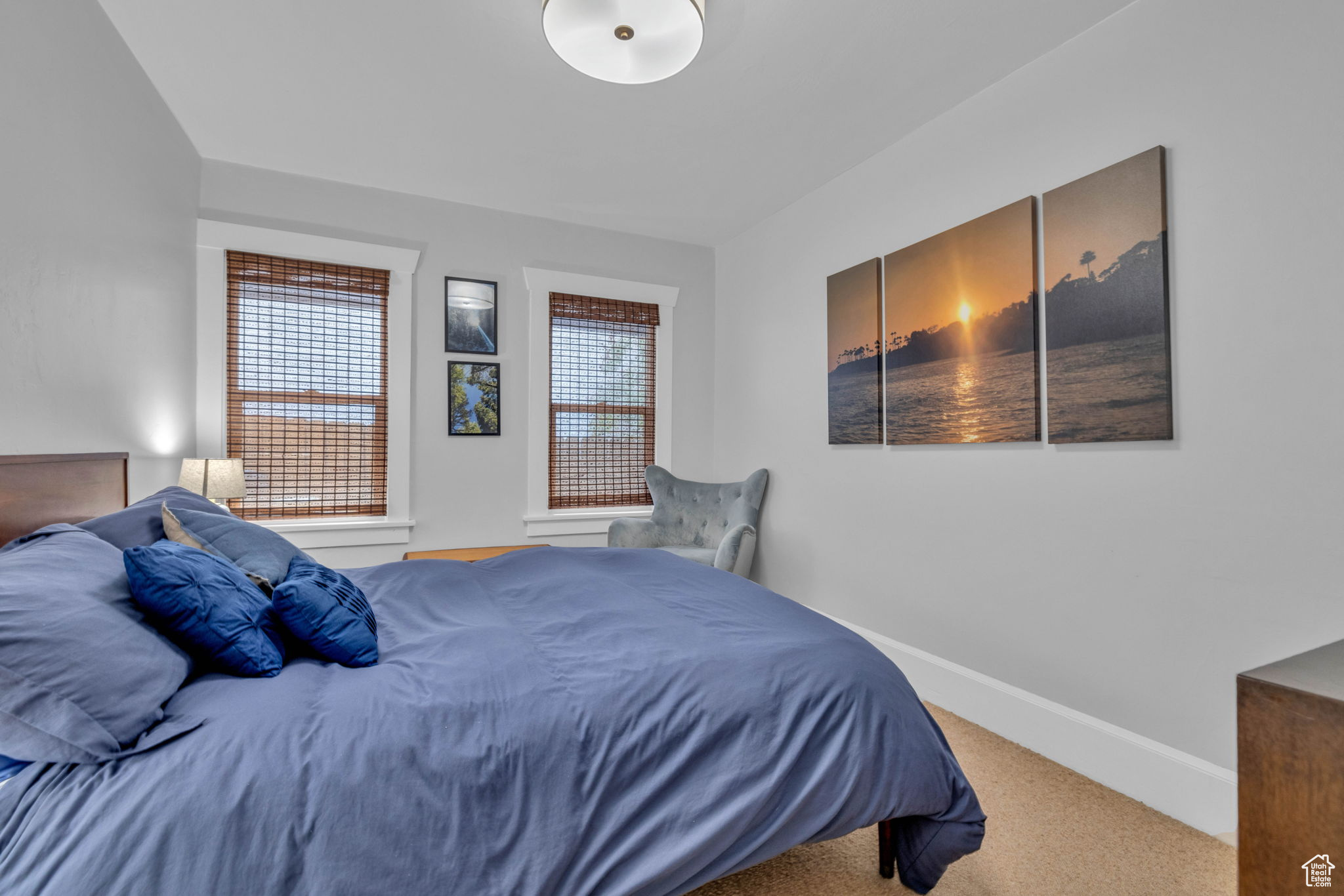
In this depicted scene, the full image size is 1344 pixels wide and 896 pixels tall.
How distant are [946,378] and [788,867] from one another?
1998 mm

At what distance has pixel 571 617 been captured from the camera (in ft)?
5.92

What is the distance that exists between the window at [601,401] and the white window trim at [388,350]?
0.89 m

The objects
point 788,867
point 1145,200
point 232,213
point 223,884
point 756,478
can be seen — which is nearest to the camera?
point 223,884

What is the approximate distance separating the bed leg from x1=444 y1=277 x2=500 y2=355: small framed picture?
10.6ft

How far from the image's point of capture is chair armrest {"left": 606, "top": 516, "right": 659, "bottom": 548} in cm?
392

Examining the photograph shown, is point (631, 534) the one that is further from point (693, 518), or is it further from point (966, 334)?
point (966, 334)

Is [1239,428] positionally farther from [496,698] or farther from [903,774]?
[496,698]

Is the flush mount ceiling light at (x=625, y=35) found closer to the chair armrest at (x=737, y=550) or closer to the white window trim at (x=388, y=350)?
the white window trim at (x=388, y=350)

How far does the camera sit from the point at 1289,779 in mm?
984

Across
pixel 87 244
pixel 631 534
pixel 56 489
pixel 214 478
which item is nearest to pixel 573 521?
pixel 631 534

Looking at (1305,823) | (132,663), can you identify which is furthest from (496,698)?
(1305,823)

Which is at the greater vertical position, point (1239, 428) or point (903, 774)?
point (1239, 428)

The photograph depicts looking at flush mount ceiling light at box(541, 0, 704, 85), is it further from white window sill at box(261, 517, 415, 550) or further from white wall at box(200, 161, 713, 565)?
white window sill at box(261, 517, 415, 550)

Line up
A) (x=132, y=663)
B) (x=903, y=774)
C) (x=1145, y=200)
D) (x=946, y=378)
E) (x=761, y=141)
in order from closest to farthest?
(x=132, y=663) < (x=903, y=774) < (x=1145, y=200) < (x=946, y=378) < (x=761, y=141)
